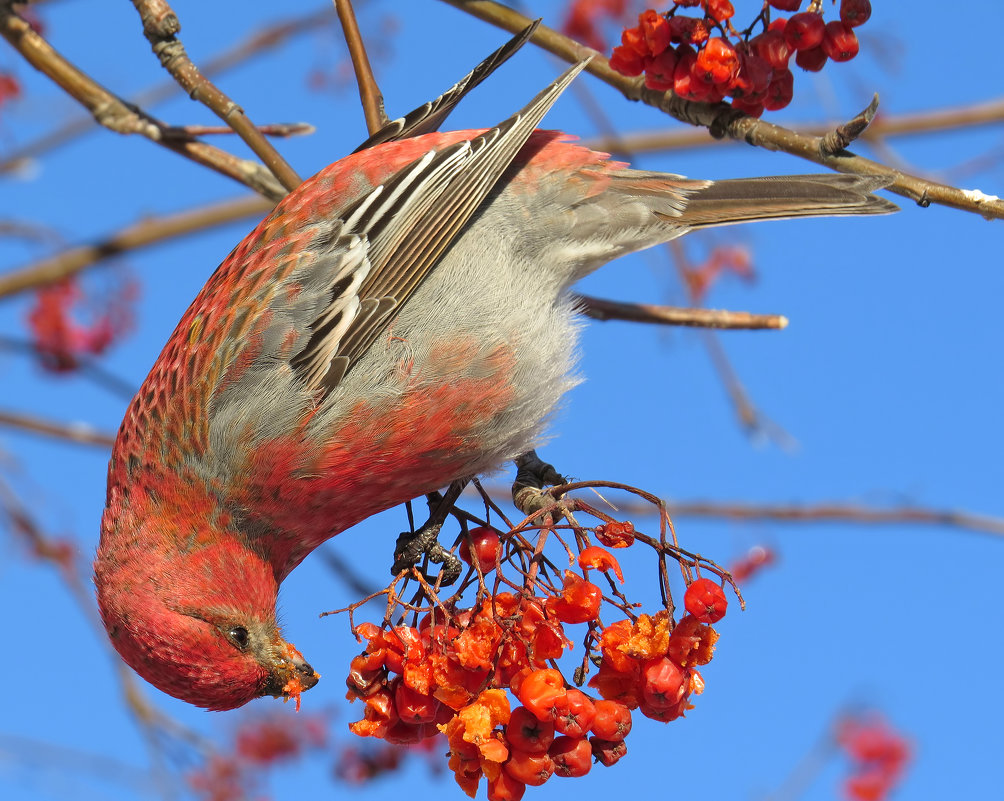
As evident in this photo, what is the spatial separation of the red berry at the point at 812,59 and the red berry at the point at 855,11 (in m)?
0.11

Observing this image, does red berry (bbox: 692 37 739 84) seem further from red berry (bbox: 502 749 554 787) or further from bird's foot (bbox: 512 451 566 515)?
red berry (bbox: 502 749 554 787)

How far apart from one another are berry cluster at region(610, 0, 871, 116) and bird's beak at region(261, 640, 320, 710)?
2.07m

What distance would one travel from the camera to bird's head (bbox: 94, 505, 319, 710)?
310 centimetres

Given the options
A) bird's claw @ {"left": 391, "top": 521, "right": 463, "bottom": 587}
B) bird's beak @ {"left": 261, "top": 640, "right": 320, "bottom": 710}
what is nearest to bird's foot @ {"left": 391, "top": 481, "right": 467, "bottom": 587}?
bird's claw @ {"left": 391, "top": 521, "right": 463, "bottom": 587}

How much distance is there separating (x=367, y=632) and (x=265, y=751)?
3537 mm

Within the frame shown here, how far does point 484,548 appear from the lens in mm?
2645

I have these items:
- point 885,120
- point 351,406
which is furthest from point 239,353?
point 885,120

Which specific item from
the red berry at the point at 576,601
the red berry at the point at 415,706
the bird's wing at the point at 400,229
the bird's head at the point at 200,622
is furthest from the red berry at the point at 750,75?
the bird's head at the point at 200,622

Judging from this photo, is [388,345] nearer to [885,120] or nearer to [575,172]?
[575,172]

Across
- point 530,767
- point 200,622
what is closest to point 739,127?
point 530,767

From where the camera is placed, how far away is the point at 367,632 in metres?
2.51

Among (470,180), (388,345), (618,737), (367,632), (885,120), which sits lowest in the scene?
(618,737)

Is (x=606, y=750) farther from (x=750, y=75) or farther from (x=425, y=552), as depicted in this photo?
(x=750, y=75)

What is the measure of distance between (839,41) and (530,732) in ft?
6.80
